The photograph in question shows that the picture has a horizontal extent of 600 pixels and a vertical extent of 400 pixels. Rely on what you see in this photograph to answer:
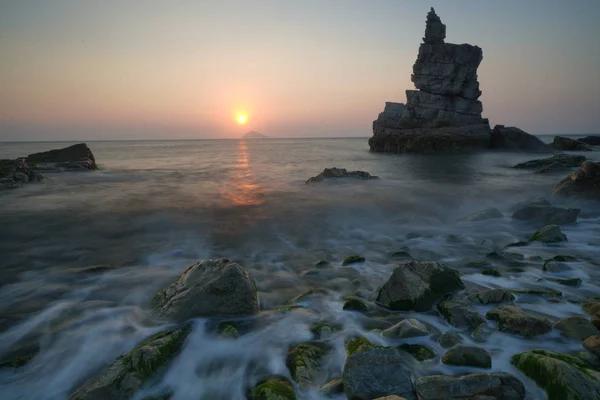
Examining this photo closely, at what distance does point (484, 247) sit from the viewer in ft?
23.8

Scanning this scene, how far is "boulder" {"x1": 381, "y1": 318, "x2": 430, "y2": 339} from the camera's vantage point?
3.64m

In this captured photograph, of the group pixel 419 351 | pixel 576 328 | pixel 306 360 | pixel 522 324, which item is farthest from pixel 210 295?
pixel 576 328

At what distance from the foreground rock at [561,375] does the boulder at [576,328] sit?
63 cm

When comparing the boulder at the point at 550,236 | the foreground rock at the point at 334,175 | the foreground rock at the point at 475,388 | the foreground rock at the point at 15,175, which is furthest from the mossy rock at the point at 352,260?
the foreground rock at the point at 15,175

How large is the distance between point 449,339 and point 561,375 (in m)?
1.00

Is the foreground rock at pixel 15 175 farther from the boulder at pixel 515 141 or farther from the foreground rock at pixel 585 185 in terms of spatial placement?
the boulder at pixel 515 141

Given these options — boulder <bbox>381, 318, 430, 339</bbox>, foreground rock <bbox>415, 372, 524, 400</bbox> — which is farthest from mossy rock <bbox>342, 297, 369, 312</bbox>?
foreground rock <bbox>415, 372, 524, 400</bbox>

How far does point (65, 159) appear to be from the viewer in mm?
25047

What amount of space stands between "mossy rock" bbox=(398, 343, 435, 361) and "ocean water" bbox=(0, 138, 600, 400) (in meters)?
0.08

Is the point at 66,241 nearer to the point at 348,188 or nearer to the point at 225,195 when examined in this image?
the point at 225,195

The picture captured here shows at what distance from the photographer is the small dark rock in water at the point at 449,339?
3.46 metres

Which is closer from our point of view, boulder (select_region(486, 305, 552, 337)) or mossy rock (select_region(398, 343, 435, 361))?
mossy rock (select_region(398, 343, 435, 361))

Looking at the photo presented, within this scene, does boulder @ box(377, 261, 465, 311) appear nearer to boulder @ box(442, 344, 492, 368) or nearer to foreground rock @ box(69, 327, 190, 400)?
boulder @ box(442, 344, 492, 368)

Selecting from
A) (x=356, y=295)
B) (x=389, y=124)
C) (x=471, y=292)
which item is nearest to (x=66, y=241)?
(x=356, y=295)
